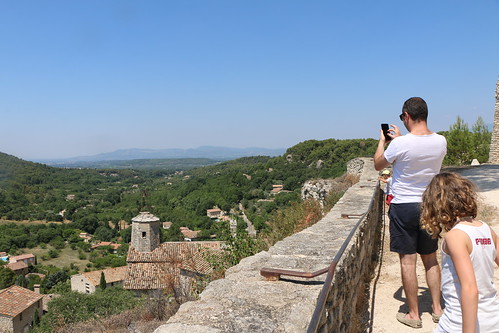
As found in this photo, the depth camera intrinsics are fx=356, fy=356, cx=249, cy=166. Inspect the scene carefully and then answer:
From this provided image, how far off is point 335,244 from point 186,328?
1.62m

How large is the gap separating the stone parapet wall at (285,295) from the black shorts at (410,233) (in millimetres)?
368

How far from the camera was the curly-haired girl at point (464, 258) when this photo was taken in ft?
4.65

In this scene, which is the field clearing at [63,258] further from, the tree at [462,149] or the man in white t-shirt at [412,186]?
the man in white t-shirt at [412,186]

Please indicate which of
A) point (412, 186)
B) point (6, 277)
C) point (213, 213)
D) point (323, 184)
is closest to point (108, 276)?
point (6, 277)

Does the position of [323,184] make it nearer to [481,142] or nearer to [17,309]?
[481,142]

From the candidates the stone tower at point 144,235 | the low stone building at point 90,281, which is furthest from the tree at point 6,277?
the stone tower at point 144,235

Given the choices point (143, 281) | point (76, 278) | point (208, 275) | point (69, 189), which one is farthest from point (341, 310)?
point (69, 189)

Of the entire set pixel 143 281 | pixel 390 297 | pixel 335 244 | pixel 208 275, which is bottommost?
pixel 143 281

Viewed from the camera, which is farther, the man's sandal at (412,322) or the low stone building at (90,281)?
the low stone building at (90,281)

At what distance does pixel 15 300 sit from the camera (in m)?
23.5

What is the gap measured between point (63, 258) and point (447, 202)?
52.7m

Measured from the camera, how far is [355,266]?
115 inches

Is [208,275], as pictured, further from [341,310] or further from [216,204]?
[216,204]

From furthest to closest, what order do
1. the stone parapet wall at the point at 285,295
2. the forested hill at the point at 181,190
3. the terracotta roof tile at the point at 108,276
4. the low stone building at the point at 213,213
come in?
the low stone building at the point at 213,213
the forested hill at the point at 181,190
the terracotta roof tile at the point at 108,276
the stone parapet wall at the point at 285,295
